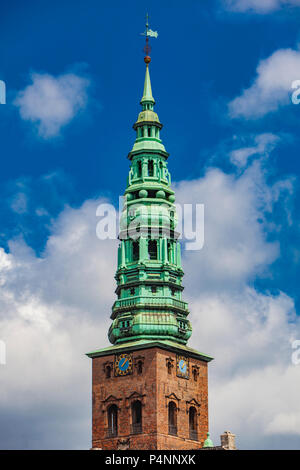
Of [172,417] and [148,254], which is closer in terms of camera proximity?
[172,417]

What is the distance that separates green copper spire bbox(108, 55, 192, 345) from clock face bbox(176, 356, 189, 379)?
219cm

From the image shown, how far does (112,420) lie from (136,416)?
291 cm

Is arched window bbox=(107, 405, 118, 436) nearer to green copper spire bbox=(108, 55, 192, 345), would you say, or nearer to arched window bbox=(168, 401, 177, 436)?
arched window bbox=(168, 401, 177, 436)

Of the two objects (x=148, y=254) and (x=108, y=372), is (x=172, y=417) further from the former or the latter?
(x=148, y=254)

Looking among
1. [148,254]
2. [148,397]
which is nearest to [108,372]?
[148,397]

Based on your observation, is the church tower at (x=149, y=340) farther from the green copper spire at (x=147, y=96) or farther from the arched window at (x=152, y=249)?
the green copper spire at (x=147, y=96)

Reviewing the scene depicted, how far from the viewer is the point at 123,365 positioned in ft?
443

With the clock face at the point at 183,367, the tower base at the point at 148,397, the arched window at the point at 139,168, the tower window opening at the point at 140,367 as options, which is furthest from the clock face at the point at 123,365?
the arched window at the point at 139,168

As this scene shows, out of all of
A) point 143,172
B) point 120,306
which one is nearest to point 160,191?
point 143,172

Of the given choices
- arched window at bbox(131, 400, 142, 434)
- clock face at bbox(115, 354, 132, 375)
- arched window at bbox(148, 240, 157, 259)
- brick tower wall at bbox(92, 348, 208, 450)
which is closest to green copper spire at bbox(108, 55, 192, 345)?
arched window at bbox(148, 240, 157, 259)

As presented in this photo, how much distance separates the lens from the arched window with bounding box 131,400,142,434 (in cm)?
13139

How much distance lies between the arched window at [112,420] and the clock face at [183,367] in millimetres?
7631

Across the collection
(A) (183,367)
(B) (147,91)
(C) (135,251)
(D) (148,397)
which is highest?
(B) (147,91)

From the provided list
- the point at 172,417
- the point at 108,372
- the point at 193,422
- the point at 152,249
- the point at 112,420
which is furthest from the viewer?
the point at 152,249
